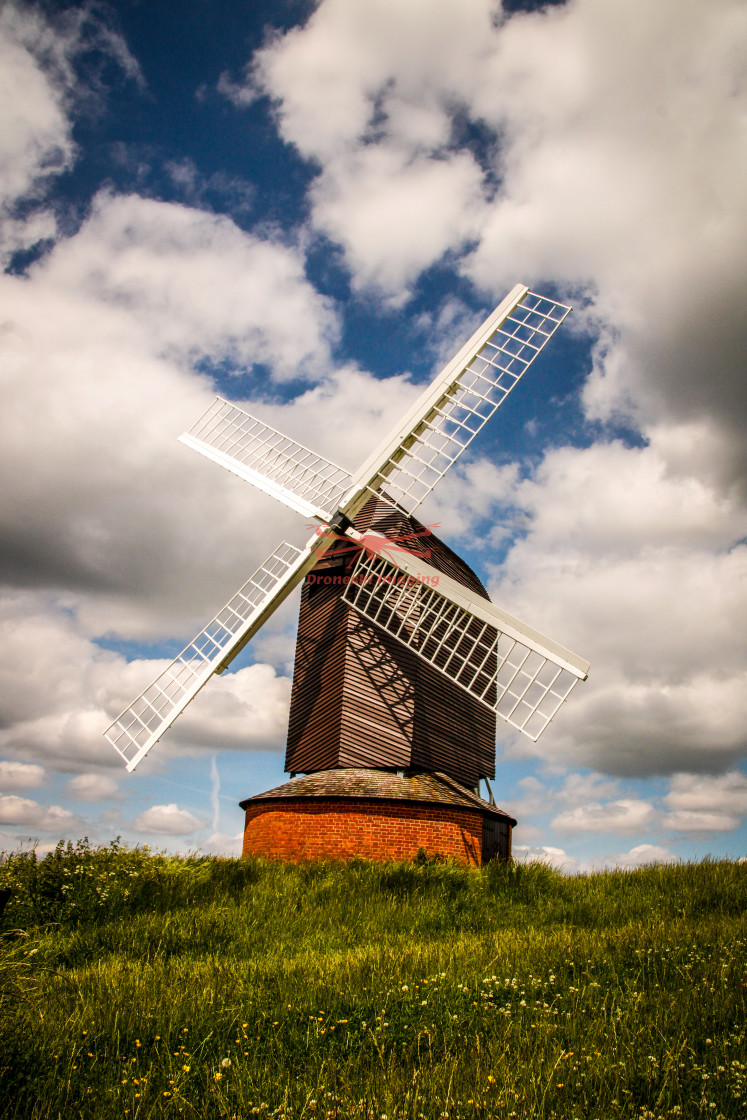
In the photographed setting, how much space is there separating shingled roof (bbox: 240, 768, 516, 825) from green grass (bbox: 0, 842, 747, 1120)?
13.3ft

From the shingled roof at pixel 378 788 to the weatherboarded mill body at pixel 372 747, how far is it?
3 centimetres

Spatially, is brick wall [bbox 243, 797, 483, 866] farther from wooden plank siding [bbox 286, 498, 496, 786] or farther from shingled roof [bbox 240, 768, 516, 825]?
wooden plank siding [bbox 286, 498, 496, 786]

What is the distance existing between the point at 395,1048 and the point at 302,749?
12.2m

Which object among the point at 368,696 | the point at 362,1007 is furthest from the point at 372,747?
the point at 362,1007

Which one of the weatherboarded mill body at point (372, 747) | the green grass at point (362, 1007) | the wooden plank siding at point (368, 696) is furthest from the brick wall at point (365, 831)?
the green grass at point (362, 1007)

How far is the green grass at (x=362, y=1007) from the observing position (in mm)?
3844

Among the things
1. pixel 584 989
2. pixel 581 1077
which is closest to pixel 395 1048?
pixel 581 1077

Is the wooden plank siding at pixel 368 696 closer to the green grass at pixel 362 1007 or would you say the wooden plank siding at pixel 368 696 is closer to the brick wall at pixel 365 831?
the brick wall at pixel 365 831

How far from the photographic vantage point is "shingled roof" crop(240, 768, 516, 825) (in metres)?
14.0

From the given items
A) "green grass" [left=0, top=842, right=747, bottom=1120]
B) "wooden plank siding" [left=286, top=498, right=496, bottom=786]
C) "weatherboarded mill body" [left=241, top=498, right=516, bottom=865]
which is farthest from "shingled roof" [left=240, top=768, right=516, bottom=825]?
"green grass" [left=0, top=842, right=747, bottom=1120]

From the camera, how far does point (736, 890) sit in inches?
383

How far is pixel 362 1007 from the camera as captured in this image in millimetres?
5133

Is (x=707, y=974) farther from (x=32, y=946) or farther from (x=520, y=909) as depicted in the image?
(x=32, y=946)

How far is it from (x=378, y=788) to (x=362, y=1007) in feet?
29.9
